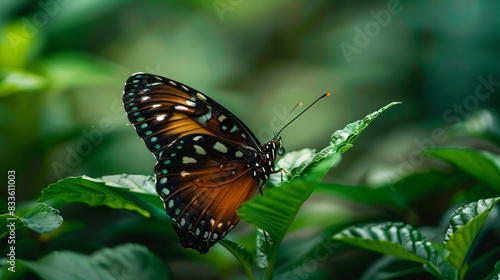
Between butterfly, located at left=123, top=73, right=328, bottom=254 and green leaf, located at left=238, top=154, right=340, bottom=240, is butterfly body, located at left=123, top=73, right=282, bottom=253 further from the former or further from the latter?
green leaf, located at left=238, top=154, right=340, bottom=240

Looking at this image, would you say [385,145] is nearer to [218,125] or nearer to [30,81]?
[218,125]

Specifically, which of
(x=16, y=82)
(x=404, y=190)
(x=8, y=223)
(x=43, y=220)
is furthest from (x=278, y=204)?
(x=16, y=82)

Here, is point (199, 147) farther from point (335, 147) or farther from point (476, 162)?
point (476, 162)

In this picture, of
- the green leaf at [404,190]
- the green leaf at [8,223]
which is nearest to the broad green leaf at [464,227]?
the green leaf at [404,190]

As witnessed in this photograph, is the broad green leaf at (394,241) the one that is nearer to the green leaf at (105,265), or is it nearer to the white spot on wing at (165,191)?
the white spot on wing at (165,191)

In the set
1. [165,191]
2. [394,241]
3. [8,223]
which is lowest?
[394,241]

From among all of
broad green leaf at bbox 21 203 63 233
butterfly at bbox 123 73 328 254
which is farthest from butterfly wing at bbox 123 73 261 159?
broad green leaf at bbox 21 203 63 233

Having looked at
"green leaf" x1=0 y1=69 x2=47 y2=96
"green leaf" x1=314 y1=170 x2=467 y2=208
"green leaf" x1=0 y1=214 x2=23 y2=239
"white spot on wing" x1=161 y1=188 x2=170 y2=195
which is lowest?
"green leaf" x1=314 y1=170 x2=467 y2=208
